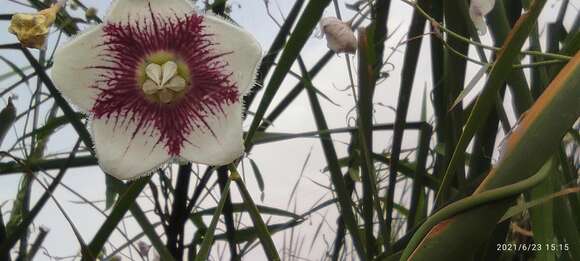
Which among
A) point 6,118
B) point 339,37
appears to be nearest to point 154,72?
point 339,37

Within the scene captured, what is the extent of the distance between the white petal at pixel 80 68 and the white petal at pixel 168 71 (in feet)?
0.11

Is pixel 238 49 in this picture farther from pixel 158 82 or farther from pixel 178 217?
pixel 178 217

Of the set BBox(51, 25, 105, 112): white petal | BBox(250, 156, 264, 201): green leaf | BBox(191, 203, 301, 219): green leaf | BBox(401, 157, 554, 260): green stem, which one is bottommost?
BBox(401, 157, 554, 260): green stem

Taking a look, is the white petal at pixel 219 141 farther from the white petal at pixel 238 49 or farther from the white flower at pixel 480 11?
the white flower at pixel 480 11

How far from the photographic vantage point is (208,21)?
Result: 1.22 ft

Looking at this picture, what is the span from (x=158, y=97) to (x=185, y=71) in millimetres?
25

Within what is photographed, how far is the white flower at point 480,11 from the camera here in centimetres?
39

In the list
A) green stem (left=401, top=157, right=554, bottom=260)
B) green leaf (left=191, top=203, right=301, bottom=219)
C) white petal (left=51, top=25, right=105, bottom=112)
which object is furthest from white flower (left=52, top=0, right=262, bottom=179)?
green leaf (left=191, top=203, right=301, bottom=219)

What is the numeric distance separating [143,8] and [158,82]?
0.05 m

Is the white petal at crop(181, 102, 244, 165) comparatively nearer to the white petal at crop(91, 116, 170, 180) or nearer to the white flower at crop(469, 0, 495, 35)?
the white petal at crop(91, 116, 170, 180)

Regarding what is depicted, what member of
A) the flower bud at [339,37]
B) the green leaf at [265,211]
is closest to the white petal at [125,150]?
the flower bud at [339,37]

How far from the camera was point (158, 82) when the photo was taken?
387 millimetres

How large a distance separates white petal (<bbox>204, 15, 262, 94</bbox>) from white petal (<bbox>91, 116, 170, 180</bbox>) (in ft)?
0.18

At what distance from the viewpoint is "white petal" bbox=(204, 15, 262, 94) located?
1.15ft
